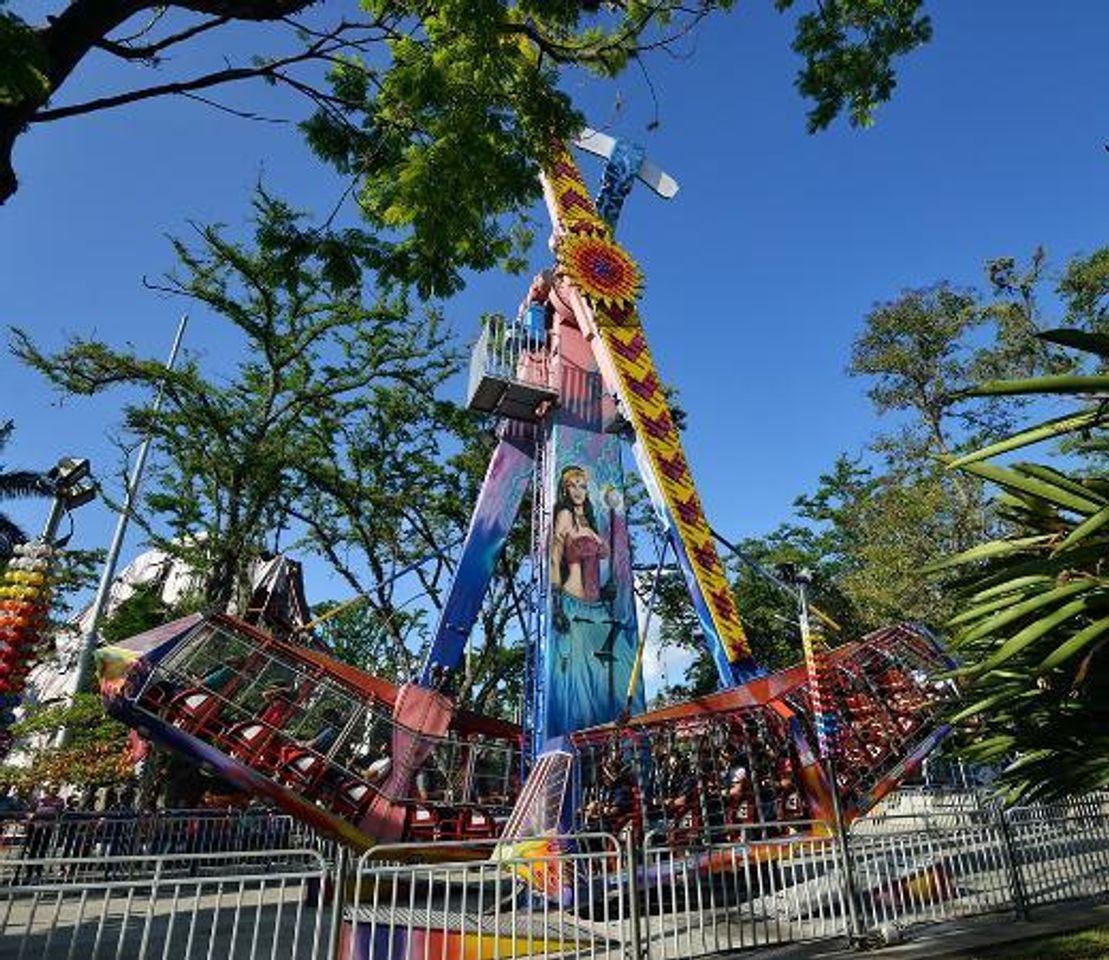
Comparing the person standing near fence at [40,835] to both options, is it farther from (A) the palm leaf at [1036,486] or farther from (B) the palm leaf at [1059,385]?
(B) the palm leaf at [1059,385]

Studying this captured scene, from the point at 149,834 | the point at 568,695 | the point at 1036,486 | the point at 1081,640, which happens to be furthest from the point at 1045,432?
the point at 149,834

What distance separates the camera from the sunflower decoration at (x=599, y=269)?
51.4ft

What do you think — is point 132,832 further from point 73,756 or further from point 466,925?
point 466,925

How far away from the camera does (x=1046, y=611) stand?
155 inches

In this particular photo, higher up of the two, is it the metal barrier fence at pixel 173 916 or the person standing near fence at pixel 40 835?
the person standing near fence at pixel 40 835

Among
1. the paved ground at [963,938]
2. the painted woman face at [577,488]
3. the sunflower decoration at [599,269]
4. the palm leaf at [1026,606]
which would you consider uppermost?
the sunflower decoration at [599,269]

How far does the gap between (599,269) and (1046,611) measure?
43.0ft

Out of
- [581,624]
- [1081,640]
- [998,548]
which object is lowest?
[1081,640]

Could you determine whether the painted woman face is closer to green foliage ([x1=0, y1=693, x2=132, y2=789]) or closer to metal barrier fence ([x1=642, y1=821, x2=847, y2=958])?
metal barrier fence ([x1=642, y1=821, x2=847, y2=958])

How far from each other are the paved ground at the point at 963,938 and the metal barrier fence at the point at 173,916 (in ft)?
14.3

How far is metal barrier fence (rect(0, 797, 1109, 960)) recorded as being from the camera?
6.17 metres

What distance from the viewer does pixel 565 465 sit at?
14.4 metres

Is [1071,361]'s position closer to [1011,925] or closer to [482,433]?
[482,433]

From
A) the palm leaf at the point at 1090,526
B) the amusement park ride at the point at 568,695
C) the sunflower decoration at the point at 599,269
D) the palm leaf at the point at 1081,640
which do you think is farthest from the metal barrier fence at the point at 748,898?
the sunflower decoration at the point at 599,269
